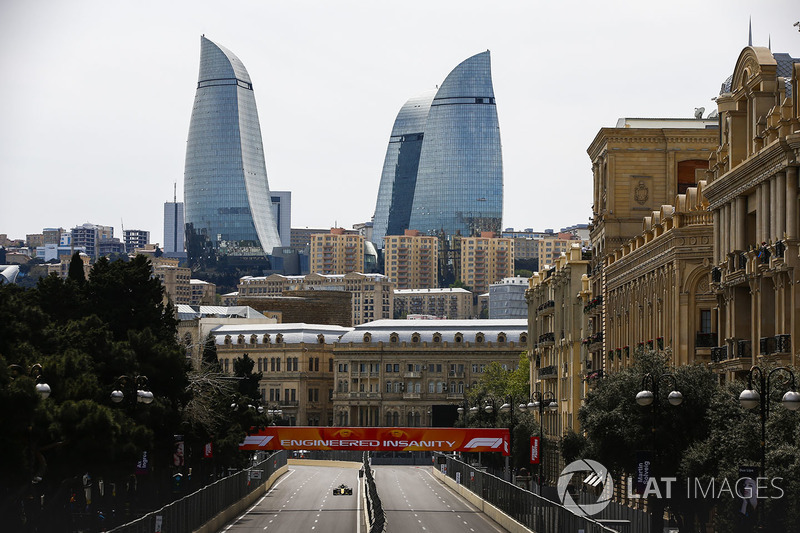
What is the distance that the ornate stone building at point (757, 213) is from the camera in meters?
54.3

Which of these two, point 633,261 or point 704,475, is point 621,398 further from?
point 633,261

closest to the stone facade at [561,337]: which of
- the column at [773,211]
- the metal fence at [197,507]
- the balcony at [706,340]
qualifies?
the metal fence at [197,507]

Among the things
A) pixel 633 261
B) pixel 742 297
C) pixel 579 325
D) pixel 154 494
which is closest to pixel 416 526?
pixel 154 494

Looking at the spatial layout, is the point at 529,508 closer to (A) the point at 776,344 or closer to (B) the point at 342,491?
(A) the point at 776,344

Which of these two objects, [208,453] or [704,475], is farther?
[208,453]

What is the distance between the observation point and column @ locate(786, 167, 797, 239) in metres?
54.1

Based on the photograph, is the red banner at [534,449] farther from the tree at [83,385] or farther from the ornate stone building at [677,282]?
the tree at [83,385]

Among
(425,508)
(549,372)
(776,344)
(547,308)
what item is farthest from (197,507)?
(547,308)

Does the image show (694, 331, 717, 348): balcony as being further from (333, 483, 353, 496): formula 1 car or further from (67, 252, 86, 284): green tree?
(333, 483, 353, 496): formula 1 car

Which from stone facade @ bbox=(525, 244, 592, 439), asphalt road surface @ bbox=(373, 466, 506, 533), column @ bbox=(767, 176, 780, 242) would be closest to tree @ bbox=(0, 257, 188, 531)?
asphalt road surface @ bbox=(373, 466, 506, 533)

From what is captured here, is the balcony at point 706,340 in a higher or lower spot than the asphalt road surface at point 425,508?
higher

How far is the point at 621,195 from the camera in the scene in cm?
9912

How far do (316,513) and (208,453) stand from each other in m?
7.96

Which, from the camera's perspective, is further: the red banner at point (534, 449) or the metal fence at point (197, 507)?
the red banner at point (534, 449)
